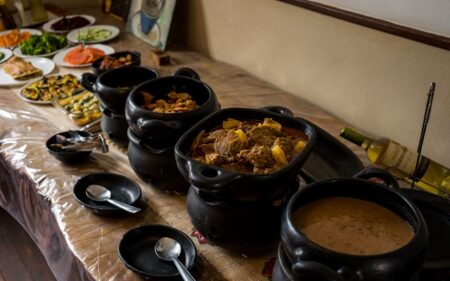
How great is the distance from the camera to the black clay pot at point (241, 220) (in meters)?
0.74

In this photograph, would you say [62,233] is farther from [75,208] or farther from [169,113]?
[169,113]

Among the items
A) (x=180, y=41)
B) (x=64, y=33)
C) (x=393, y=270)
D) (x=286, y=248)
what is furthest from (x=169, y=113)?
(x=64, y=33)

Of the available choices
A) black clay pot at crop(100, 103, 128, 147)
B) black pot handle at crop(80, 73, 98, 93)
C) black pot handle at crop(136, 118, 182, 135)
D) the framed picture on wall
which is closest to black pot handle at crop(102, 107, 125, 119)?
black clay pot at crop(100, 103, 128, 147)

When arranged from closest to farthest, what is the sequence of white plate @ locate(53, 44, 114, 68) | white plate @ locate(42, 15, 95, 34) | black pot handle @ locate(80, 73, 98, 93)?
black pot handle @ locate(80, 73, 98, 93) → white plate @ locate(53, 44, 114, 68) → white plate @ locate(42, 15, 95, 34)

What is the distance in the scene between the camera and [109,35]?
78.5 inches

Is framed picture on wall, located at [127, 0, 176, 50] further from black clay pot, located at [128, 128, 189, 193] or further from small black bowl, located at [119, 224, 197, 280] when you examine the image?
small black bowl, located at [119, 224, 197, 280]

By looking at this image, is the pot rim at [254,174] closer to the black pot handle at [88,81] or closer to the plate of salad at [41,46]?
the black pot handle at [88,81]

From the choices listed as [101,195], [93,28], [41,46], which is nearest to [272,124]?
[101,195]

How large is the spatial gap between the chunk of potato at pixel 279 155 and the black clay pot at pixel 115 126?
495 millimetres

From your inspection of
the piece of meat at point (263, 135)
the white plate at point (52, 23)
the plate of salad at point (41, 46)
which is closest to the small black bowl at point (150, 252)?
the piece of meat at point (263, 135)

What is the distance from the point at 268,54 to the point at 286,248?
1.06 m

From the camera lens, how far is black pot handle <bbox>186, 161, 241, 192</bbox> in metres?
0.68

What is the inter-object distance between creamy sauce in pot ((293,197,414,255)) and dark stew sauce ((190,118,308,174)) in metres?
0.12

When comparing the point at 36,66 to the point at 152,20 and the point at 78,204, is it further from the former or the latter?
the point at 78,204
